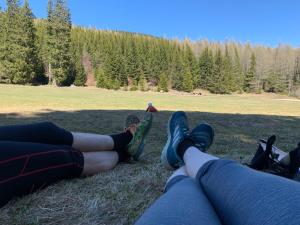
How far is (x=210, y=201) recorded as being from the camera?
4.84ft

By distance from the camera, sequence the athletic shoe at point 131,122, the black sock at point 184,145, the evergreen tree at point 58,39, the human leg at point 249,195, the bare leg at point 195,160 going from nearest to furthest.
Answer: the human leg at point 249,195
the bare leg at point 195,160
the black sock at point 184,145
the athletic shoe at point 131,122
the evergreen tree at point 58,39

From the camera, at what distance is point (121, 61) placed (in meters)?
59.8

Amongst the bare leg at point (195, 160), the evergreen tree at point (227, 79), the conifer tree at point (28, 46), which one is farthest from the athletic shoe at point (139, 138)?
the evergreen tree at point (227, 79)

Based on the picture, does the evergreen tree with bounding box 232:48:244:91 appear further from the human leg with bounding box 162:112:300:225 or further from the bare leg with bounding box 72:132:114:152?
the human leg with bounding box 162:112:300:225

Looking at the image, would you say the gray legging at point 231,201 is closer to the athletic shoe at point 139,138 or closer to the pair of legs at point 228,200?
the pair of legs at point 228,200

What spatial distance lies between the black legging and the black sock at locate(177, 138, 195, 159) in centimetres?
67

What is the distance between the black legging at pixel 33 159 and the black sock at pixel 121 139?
1.58ft

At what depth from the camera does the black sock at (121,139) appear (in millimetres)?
3090

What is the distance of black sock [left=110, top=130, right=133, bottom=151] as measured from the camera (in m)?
3.09

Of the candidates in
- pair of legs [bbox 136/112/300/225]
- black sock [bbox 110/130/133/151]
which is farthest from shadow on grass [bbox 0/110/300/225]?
pair of legs [bbox 136/112/300/225]

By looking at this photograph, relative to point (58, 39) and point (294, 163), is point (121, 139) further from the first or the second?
point (58, 39)

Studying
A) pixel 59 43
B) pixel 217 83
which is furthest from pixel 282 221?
pixel 217 83

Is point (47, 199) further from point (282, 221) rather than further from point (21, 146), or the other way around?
point (282, 221)

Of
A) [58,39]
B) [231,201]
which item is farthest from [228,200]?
[58,39]
